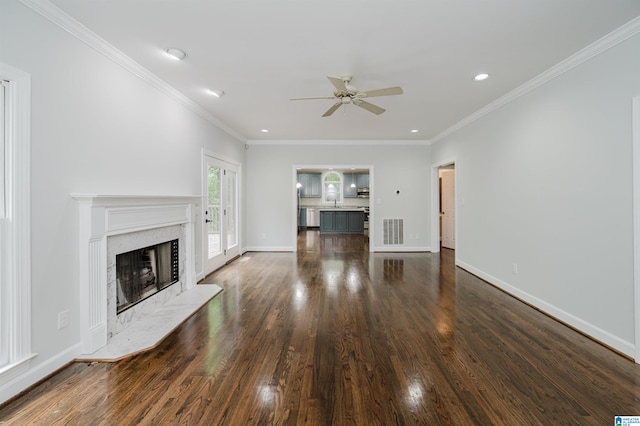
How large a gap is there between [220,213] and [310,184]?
7.07 m

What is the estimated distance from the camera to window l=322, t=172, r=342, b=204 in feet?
39.8

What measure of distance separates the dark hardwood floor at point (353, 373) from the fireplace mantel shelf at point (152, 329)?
0.08 m

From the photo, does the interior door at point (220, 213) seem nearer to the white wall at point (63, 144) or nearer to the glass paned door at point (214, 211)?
the glass paned door at point (214, 211)

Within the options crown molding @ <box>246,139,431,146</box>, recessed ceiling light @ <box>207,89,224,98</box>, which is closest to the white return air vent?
crown molding @ <box>246,139,431,146</box>

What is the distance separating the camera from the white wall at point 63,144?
1883 millimetres

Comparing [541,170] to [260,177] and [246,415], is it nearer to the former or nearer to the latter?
[246,415]

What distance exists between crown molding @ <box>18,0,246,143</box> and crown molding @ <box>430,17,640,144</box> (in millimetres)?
4243

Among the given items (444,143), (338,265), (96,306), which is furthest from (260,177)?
(96,306)

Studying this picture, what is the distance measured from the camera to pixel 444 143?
586cm

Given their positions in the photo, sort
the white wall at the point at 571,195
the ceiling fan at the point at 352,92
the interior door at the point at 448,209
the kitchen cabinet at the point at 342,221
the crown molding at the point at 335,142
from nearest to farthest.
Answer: the white wall at the point at 571,195 → the ceiling fan at the point at 352,92 → the crown molding at the point at 335,142 → the interior door at the point at 448,209 → the kitchen cabinet at the point at 342,221

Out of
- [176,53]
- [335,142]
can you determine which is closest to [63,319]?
[176,53]

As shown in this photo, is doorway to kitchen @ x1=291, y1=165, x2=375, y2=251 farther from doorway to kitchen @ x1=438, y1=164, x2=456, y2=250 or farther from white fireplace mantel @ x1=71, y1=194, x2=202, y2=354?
white fireplace mantel @ x1=71, y1=194, x2=202, y2=354

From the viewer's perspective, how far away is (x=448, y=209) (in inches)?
283

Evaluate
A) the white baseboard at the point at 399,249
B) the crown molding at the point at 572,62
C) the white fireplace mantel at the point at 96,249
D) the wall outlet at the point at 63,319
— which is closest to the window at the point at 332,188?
the white baseboard at the point at 399,249
